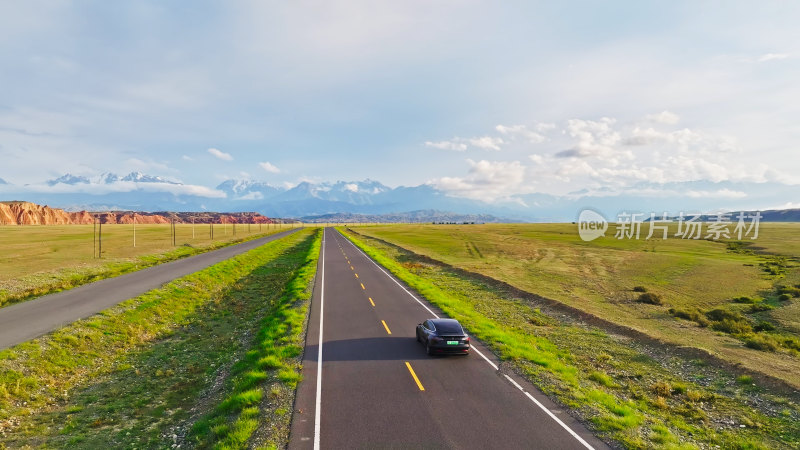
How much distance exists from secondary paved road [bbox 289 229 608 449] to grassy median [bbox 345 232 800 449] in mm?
1263

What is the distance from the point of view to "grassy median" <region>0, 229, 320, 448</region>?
39.4 ft

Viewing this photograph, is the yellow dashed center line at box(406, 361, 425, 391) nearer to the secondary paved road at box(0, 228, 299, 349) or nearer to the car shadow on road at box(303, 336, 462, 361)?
the car shadow on road at box(303, 336, 462, 361)

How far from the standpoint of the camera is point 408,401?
1243 centimetres

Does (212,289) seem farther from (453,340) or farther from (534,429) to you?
(534,429)

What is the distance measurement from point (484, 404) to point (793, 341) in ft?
77.0

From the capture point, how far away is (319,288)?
32.5 meters

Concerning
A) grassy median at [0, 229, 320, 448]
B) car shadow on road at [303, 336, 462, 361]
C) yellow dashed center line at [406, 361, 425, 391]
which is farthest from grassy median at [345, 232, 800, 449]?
grassy median at [0, 229, 320, 448]

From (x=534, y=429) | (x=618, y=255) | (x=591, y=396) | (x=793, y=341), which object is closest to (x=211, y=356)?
(x=534, y=429)

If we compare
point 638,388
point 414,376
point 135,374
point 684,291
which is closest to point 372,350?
point 414,376

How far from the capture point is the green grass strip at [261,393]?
10474mm

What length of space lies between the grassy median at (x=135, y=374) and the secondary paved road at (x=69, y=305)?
120 cm

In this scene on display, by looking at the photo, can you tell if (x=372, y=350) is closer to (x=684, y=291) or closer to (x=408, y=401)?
(x=408, y=401)

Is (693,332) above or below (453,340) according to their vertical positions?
below

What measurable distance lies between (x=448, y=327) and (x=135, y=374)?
14220 mm
